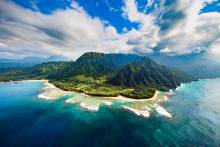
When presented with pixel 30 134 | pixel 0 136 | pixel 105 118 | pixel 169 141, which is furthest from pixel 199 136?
pixel 0 136

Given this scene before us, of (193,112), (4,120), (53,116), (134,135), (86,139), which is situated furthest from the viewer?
(193,112)

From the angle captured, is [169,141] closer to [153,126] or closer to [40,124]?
[153,126]

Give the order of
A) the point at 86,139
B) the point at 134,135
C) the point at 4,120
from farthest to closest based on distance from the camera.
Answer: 1. the point at 4,120
2. the point at 134,135
3. the point at 86,139

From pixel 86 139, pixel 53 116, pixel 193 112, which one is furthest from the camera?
pixel 193 112

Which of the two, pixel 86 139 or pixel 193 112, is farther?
pixel 193 112

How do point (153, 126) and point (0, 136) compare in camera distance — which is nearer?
point (0, 136)

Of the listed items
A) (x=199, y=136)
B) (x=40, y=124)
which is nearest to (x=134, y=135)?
(x=199, y=136)

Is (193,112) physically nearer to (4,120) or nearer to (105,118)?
(105,118)

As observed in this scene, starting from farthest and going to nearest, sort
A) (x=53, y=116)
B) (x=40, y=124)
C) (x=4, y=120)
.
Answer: (x=53, y=116)
(x=4, y=120)
(x=40, y=124)

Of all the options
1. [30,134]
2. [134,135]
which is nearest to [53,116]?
[30,134]
